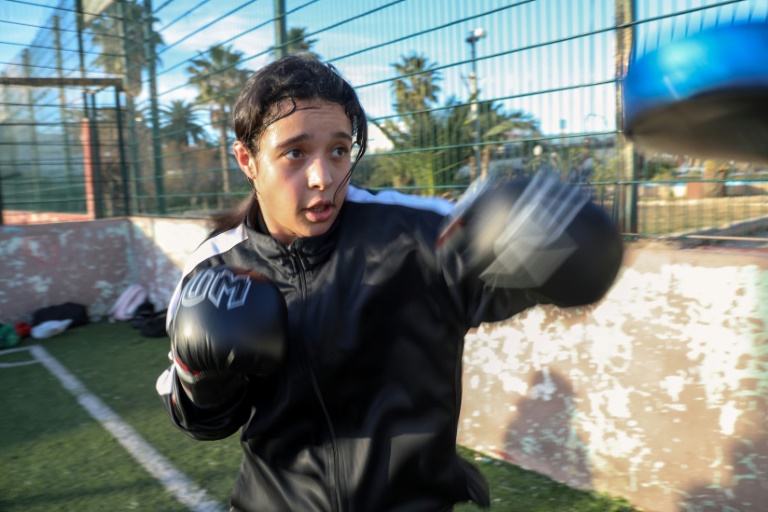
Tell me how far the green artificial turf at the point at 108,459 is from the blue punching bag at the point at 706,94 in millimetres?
1927

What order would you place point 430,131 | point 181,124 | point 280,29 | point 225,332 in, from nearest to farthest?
1. point 225,332
2. point 430,131
3. point 280,29
4. point 181,124

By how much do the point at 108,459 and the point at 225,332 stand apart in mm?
2389

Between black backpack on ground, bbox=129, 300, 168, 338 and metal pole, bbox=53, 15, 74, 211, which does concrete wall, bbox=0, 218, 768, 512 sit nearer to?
black backpack on ground, bbox=129, 300, 168, 338

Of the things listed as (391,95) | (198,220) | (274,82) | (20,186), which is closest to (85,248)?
(20,186)

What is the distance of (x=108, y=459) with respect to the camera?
3318 millimetres

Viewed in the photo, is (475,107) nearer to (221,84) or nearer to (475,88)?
(475,88)

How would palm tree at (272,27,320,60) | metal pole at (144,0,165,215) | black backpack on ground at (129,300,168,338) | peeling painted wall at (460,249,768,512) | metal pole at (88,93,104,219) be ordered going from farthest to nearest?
1. metal pole at (88,93,104,219)
2. metal pole at (144,0,165,215)
3. black backpack on ground at (129,300,168,338)
4. palm tree at (272,27,320,60)
5. peeling painted wall at (460,249,768,512)

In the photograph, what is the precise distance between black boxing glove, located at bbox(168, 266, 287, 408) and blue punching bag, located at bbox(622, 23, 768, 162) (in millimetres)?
838

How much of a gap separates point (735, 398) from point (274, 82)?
1.93 meters

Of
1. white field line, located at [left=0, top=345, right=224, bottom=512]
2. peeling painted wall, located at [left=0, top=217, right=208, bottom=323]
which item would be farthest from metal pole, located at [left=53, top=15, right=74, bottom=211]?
white field line, located at [left=0, top=345, right=224, bottom=512]

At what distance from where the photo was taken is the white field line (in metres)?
2.88

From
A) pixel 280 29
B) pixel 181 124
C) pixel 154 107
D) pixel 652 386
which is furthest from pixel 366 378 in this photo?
pixel 154 107

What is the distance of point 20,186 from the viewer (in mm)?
6969

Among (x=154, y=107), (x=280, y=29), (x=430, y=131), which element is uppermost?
(x=280, y=29)
